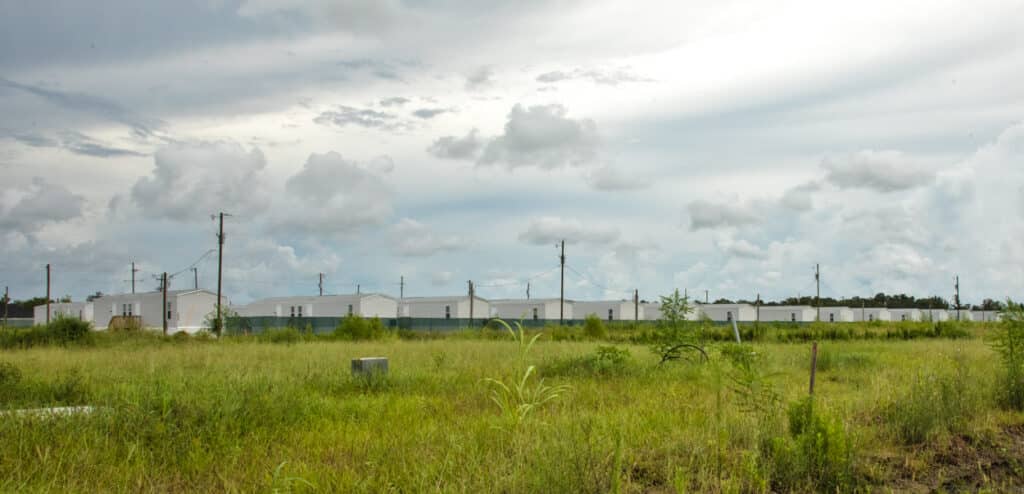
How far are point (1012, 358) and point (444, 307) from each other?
64027mm

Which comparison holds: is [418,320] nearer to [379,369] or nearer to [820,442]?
[379,369]

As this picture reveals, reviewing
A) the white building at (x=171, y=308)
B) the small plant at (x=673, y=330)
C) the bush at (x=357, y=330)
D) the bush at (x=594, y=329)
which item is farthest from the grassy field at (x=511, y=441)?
the white building at (x=171, y=308)

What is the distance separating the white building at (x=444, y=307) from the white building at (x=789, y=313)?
110 feet

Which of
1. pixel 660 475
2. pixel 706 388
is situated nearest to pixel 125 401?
pixel 660 475

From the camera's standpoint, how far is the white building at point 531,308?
7281 cm

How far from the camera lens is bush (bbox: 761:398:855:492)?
5133 mm

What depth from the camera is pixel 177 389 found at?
28.2ft

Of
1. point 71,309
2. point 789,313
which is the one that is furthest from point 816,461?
point 71,309

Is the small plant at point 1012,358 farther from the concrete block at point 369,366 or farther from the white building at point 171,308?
the white building at point 171,308

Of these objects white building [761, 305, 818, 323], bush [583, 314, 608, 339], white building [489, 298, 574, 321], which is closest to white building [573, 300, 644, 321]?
white building [489, 298, 574, 321]

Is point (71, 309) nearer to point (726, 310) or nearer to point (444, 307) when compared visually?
point (444, 307)

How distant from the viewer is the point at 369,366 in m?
11.8

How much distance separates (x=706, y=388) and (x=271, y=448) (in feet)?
20.7

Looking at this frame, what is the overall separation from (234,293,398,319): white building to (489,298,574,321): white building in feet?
37.0
